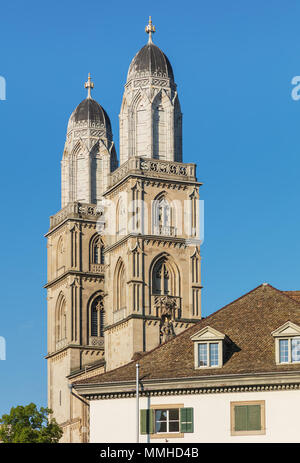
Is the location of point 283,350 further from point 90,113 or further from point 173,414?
point 90,113

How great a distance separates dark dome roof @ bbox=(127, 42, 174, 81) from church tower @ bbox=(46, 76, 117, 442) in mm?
14349

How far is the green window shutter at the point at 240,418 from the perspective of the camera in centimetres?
6425

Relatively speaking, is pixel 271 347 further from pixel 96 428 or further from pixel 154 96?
pixel 154 96

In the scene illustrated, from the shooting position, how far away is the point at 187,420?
214ft

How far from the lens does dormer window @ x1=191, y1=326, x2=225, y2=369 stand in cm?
6606

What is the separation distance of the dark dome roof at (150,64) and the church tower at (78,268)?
565 inches

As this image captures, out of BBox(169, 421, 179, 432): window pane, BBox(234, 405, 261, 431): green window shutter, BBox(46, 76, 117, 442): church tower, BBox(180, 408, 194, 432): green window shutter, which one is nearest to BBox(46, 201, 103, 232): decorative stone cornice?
BBox(46, 76, 117, 442): church tower

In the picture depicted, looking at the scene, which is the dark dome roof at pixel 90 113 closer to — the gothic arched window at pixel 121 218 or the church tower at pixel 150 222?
the church tower at pixel 150 222

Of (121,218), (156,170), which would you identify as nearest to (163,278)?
(121,218)

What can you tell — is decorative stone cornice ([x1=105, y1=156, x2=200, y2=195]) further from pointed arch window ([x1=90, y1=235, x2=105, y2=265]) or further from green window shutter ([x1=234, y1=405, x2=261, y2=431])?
green window shutter ([x1=234, y1=405, x2=261, y2=431])

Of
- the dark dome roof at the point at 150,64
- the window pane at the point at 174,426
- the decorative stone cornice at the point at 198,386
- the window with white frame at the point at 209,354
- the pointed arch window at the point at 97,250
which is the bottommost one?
the window pane at the point at 174,426

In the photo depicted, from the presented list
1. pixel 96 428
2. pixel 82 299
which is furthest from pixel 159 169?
pixel 96 428

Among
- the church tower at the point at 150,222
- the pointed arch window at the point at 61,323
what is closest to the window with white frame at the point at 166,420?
the church tower at the point at 150,222

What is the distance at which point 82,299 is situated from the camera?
132125 millimetres
